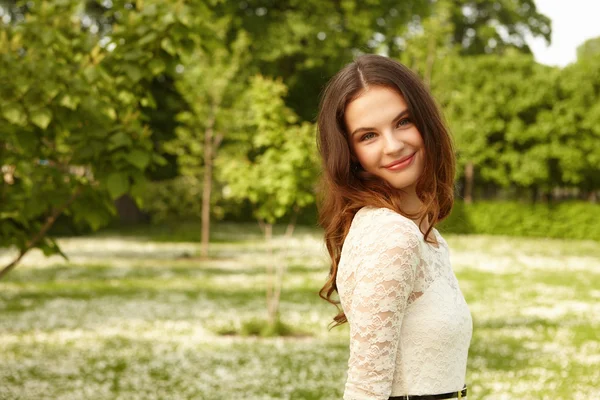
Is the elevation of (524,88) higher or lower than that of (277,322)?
higher

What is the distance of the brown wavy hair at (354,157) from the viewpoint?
2189 millimetres

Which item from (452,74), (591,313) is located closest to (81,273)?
(591,313)

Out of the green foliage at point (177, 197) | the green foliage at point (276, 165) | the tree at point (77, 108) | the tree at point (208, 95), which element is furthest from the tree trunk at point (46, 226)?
the green foliage at point (177, 197)

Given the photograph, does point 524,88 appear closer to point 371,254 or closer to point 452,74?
point 452,74

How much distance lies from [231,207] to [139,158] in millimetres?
23320

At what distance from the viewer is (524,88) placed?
37.7 m

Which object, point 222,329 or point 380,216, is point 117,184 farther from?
point 222,329

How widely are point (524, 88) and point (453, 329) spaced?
3768 centimetres

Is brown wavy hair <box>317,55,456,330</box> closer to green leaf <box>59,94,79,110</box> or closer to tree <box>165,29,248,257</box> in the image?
green leaf <box>59,94,79,110</box>

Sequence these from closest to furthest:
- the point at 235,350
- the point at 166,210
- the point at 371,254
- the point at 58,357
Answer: the point at 371,254
the point at 58,357
the point at 235,350
the point at 166,210

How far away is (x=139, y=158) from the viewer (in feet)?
16.5

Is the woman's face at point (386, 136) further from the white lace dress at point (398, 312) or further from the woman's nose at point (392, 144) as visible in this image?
the white lace dress at point (398, 312)

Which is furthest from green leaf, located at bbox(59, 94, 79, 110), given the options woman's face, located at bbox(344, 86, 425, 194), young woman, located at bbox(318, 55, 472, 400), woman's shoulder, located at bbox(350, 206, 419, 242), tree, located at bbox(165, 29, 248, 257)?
tree, located at bbox(165, 29, 248, 257)

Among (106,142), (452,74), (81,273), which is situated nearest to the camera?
(106,142)
